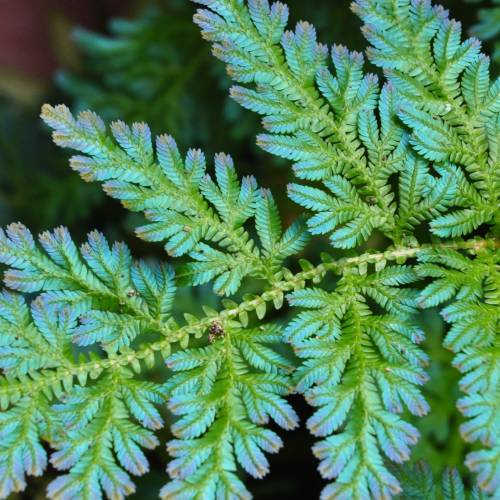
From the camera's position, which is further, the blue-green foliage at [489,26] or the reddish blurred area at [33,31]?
the reddish blurred area at [33,31]

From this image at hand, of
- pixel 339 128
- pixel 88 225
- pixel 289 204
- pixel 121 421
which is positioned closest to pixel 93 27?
pixel 88 225

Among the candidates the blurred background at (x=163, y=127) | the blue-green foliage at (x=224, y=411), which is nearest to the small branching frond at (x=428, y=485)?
the blue-green foliage at (x=224, y=411)

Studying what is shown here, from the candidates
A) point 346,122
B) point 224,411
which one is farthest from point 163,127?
point 224,411

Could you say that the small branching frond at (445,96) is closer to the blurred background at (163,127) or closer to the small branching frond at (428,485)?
the small branching frond at (428,485)

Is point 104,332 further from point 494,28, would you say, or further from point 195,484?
point 494,28

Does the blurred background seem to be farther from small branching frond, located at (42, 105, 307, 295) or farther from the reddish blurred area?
small branching frond, located at (42, 105, 307, 295)

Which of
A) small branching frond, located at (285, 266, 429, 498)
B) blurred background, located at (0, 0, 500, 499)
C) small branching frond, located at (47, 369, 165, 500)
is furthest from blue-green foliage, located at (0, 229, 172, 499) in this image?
blurred background, located at (0, 0, 500, 499)

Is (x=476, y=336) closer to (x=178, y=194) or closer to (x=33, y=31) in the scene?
(x=178, y=194)

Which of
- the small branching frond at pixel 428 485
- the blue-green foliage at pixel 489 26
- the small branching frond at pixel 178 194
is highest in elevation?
the blue-green foliage at pixel 489 26
